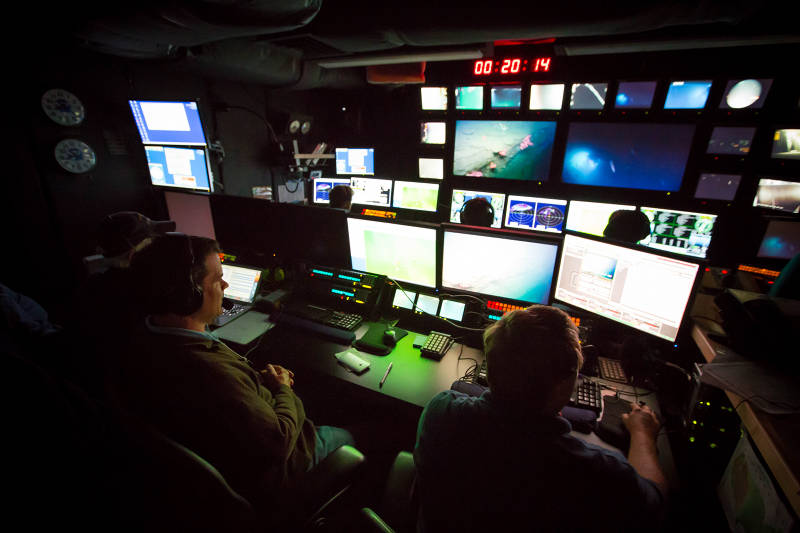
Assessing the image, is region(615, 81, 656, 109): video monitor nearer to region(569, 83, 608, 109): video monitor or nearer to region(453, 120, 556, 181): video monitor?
region(569, 83, 608, 109): video monitor

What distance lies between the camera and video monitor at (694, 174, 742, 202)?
323 cm

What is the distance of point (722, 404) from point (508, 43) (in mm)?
4362

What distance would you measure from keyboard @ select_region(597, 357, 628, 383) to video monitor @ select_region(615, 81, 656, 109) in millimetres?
3208

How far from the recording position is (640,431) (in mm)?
1136

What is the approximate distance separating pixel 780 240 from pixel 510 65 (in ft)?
9.52

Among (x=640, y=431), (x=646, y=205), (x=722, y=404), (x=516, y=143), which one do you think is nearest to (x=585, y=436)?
(x=640, y=431)

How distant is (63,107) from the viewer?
2775 millimetres

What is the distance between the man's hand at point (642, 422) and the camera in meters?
1.14

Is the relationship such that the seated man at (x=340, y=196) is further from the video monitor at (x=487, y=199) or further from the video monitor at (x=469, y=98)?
the video monitor at (x=469, y=98)

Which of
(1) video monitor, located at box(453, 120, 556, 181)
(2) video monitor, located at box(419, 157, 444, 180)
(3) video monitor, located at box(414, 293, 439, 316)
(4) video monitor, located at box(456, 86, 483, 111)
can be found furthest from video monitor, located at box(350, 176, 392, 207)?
(3) video monitor, located at box(414, 293, 439, 316)

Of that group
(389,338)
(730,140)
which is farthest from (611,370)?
(730,140)

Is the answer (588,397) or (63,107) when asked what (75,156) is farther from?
(588,397)

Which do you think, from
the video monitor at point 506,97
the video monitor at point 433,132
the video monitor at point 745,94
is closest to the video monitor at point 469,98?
the video monitor at point 506,97

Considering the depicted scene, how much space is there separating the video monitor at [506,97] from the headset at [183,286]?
4013 mm
